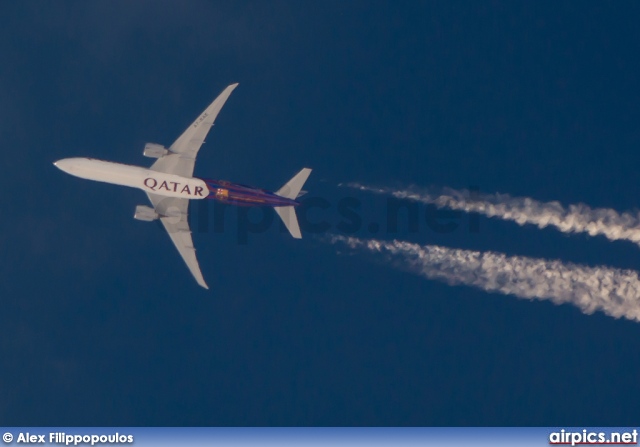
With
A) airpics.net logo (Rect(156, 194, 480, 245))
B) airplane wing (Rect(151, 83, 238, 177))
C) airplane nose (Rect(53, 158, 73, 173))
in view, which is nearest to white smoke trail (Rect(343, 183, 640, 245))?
airpics.net logo (Rect(156, 194, 480, 245))

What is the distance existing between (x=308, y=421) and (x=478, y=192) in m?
33.5

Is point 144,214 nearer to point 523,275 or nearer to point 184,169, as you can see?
point 184,169

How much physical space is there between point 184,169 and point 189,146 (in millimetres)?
2716

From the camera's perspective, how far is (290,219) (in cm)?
8244

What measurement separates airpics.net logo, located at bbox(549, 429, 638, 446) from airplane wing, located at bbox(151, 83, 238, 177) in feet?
170

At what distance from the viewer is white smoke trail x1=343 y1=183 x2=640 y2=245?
81.4 metres

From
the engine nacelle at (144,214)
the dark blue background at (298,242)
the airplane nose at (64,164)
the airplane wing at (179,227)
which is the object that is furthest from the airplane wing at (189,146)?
the airplane nose at (64,164)

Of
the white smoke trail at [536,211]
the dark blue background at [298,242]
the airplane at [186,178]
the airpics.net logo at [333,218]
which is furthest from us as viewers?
the dark blue background at [298,242]

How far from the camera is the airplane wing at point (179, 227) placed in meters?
84.2

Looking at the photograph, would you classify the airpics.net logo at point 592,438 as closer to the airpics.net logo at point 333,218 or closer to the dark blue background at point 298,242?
the dark blue background at point 298,242

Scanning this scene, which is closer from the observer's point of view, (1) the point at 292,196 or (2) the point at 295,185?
(2) the point at 295,185

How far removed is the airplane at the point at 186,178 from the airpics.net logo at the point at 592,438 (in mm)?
37793

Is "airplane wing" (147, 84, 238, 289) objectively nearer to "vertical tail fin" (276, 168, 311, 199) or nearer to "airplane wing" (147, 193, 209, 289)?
"airplane wing" (147, 193, 209, 289)

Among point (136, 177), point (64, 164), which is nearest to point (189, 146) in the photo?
point (136, 177)
